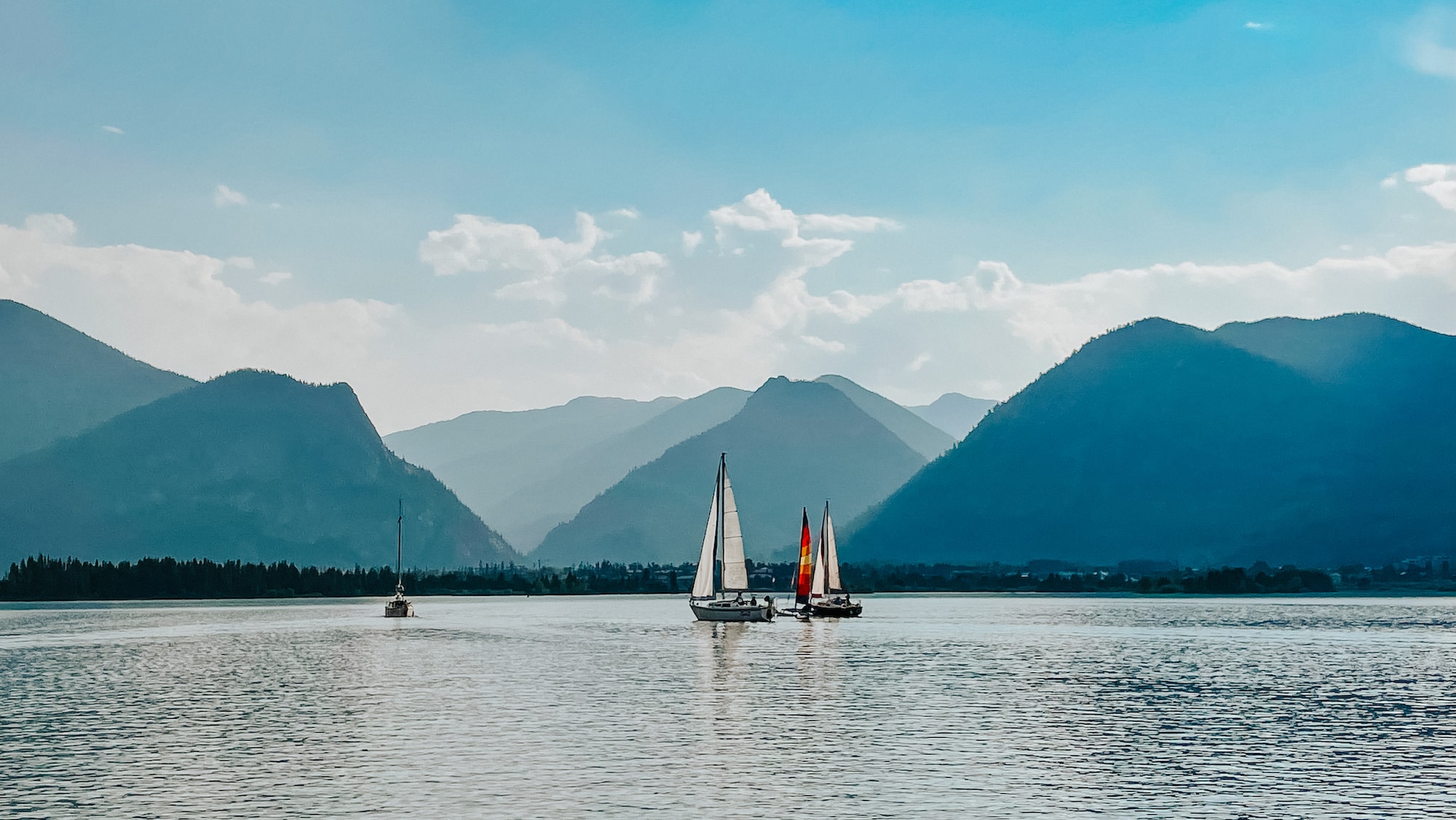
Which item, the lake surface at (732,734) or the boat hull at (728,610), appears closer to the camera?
the lake surface at (732,734)

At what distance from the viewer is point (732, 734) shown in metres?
72.1

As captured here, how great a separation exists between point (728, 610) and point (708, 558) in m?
9.22

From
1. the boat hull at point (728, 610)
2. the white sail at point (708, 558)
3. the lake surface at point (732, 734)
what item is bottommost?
the lake surface at point (732, 734)

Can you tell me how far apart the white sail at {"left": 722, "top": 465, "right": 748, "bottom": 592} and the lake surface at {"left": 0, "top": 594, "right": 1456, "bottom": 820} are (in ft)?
97.9

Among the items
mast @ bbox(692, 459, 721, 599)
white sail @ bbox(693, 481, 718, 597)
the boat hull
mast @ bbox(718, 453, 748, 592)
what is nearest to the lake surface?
mast @ bbox(718, 453, 748, 592)

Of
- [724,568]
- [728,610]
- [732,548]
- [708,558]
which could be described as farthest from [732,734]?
[728,610]

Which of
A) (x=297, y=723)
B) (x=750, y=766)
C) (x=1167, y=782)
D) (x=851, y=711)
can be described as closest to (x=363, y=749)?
(x=297, y=723)

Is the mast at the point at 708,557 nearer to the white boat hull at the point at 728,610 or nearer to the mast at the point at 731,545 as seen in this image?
the mast at the point at 731,545

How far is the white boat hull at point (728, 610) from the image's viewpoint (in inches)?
7392

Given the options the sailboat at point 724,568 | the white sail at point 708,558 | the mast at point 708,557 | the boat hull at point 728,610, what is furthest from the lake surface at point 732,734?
the boat hull at point 728,610

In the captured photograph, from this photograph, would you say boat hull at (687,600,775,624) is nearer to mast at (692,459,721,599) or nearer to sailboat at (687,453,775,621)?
sailboat at (687,453,775,621)

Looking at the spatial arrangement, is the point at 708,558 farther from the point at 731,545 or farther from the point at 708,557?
the point at 731,545

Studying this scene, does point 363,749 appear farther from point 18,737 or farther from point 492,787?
point 18,737

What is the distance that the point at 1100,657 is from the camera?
435 ft
